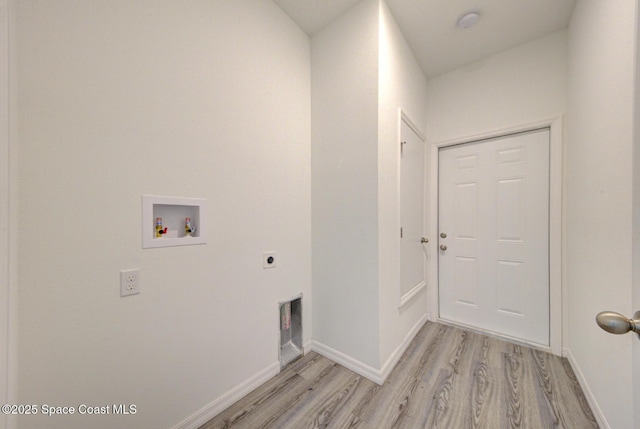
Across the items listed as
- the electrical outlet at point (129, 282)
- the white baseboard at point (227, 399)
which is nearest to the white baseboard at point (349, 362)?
the white baseboard at point (227, 399)

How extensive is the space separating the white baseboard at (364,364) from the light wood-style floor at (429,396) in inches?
1.4

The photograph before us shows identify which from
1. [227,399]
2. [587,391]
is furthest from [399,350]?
[227,399]

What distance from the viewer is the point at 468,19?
5.78 feet

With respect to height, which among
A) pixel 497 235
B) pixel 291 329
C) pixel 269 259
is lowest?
pixel 291 329

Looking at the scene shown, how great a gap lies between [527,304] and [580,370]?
1.82 feet

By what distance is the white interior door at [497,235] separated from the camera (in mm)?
1977

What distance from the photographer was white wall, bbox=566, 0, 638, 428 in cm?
100

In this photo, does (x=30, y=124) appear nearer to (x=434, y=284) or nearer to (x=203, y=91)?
(x=203, y=91)

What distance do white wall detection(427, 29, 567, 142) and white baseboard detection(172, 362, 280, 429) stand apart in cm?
268

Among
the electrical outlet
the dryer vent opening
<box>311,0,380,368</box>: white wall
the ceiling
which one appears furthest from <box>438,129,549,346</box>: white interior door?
the electrical outlet

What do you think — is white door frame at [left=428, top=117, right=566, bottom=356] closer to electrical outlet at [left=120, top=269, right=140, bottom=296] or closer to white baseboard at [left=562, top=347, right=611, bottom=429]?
white baseboard at [left=562, top=347, right=611, bottom=429]

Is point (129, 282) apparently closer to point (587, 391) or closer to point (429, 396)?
point (429, 396)

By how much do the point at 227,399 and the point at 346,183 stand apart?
1.61 m

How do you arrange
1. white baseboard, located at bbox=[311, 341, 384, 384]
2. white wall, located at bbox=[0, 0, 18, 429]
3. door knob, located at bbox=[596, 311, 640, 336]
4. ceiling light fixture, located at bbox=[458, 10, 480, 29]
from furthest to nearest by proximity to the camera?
ceiling light fixture, located at bbox=[458, 10, 480, 29] → white baseboard, located at bbox=[311, 341, 384, 384] → white wall, located at bbox=[0, 0, 18, 429] → door knob, located at bbox=[596, 311, 640, 336]
